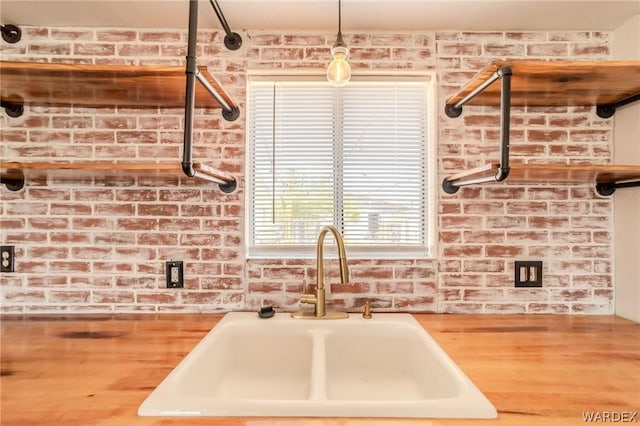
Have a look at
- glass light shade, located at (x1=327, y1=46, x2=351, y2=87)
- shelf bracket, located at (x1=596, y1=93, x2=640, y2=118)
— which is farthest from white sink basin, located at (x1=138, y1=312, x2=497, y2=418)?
shelf bracket, located at (x1=596, y1=93, x2=640, y2=118)

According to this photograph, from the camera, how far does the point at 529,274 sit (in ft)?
5.30

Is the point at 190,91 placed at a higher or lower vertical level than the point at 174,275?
higher

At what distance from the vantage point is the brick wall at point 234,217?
162 centimetres

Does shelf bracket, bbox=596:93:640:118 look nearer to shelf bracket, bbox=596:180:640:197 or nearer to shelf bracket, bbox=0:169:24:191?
shelf bracket, bbox=596:180:640:197

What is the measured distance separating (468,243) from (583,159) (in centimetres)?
66

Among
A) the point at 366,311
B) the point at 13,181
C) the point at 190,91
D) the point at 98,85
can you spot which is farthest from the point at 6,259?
the point at 366,311

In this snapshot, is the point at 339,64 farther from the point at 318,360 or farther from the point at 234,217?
the point at 318,360

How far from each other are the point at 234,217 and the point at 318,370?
0.83m

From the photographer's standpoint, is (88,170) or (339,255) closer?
(88,170)

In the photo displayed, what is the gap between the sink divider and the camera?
933 millimetres

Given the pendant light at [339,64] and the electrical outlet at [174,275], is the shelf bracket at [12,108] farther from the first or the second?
the pendant light at [339,64]

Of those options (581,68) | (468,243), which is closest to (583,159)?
(581,68)

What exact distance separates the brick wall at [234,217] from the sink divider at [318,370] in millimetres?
258

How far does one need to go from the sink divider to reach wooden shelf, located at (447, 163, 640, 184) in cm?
86
